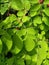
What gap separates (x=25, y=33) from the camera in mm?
1718

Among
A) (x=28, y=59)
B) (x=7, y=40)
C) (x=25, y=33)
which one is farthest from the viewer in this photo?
(x=28, y=59)

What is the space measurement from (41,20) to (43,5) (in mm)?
135

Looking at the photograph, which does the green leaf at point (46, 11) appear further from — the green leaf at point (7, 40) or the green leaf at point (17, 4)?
the green leaf at point (7, 40)

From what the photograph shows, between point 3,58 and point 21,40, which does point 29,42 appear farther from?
point 3,58

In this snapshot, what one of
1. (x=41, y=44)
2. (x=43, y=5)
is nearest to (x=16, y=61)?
(x=41, y=44)

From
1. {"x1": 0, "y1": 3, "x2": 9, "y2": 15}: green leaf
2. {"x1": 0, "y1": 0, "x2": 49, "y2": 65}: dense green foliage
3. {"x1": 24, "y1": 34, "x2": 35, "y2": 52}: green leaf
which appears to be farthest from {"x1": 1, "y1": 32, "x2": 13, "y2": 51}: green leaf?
{"x1": 0, "y1": 3, "x2": 9, "y2": 15}: green leaf

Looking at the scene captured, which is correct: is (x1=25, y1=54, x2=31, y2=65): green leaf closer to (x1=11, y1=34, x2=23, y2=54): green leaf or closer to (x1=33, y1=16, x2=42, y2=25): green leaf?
(x1=11, y1=34, x2=23, y2=54): green leaf

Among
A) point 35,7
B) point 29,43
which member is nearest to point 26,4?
point 35,7

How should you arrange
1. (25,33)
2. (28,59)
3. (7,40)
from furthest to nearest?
(28,59)
(25,33)
(7,40)

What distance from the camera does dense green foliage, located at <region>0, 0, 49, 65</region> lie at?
1674 millimetres

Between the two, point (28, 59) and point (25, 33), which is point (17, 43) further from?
point (28, 59)

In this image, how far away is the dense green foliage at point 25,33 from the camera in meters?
1.67

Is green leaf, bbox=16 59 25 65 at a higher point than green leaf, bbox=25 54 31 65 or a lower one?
higher

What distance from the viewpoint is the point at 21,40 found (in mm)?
1671
